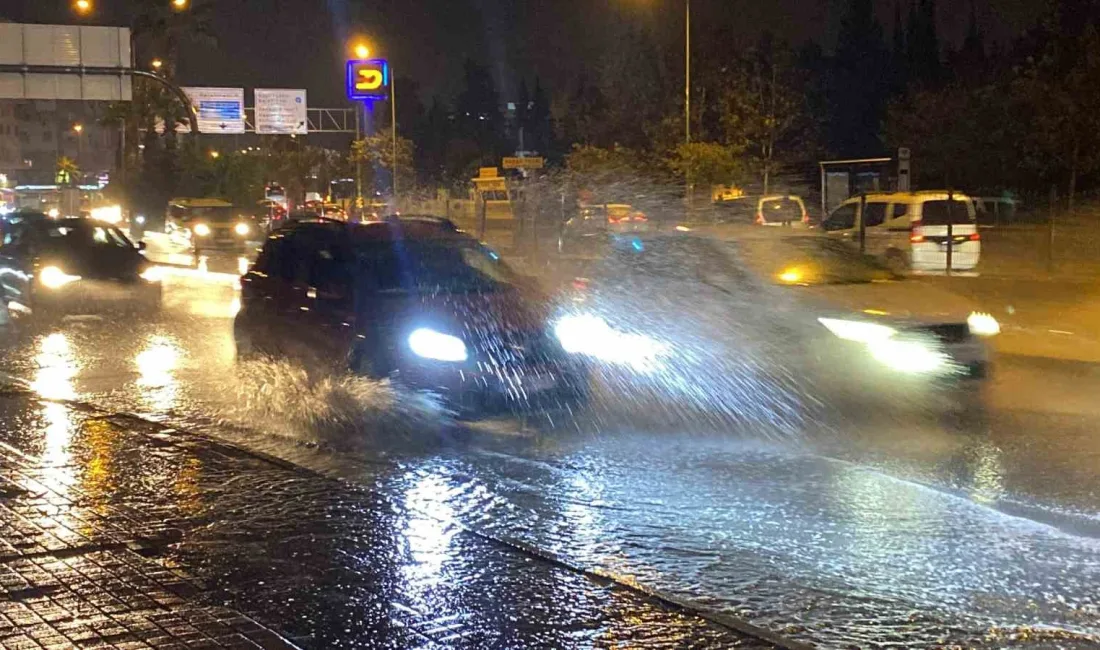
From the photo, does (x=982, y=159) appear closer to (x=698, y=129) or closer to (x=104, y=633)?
(x=698, y=129)

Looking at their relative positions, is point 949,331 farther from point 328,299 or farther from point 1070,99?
point 1070,99

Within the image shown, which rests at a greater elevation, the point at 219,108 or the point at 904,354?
the point at 219,108

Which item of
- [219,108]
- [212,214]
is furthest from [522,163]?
[219,108]

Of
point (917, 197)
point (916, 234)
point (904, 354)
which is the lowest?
point (904, 354)

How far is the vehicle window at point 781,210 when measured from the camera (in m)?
28.7

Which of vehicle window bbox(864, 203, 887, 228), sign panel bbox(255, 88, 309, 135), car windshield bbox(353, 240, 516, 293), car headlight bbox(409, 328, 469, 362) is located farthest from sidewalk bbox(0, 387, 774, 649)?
sign panel bbox(255, 88, 309, 135)

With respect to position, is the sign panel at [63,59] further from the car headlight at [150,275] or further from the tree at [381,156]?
the car headlight at [150,275]

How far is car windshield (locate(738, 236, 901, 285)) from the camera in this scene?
1135cm

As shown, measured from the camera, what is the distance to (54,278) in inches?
684

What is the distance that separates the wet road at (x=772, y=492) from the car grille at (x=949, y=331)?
2.00ft

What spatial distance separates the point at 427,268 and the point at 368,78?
20.5m

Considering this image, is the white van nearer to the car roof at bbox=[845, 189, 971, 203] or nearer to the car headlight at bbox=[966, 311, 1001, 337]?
the car roof at bbox=[845, 189, 971, 203]

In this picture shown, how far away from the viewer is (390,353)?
9.75 meters

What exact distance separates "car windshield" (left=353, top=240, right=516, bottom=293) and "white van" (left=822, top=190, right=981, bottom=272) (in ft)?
42.8
